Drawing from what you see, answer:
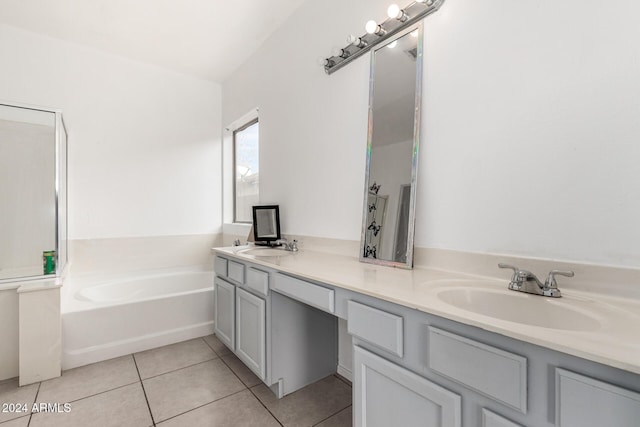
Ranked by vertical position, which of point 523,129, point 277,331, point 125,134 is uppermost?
point 125,134

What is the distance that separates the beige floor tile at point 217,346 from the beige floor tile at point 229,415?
0.64m

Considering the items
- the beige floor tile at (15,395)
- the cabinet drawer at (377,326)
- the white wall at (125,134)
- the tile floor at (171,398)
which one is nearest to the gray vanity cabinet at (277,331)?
the tile floor at (171,398)

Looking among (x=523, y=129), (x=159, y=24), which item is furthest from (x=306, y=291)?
(x=159, y=24)

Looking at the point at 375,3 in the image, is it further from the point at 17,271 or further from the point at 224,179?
the point at 17,271

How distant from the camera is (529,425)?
65 cm

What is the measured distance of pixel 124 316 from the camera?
2.33m

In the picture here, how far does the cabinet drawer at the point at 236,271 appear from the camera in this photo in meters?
1.96

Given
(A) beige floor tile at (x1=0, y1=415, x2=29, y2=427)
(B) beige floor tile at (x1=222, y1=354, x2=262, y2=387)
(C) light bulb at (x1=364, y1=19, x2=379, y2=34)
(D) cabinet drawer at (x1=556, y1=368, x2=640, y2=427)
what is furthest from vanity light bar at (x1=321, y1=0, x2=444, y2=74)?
(A) beige floor tile at (x1=0, y1=415, x2=29, y2=427)

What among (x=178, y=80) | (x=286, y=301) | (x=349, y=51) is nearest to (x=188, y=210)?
(x=178, y=80)

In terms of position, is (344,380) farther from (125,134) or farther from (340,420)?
(125,134)

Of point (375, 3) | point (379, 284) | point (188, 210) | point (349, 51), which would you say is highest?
point (375, 3)

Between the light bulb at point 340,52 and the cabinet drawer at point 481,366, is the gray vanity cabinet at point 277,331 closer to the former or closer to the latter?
the cabinet drawer at point 481,366

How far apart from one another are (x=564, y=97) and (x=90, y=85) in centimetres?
373

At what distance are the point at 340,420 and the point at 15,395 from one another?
1.99m
